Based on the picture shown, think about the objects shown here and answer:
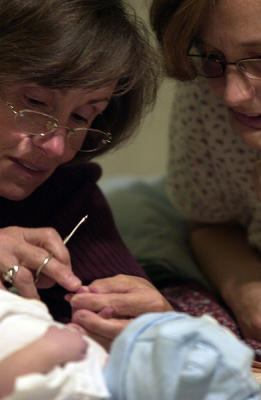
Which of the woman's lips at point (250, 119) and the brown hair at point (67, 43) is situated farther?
the woman's lips at point (250, 119)

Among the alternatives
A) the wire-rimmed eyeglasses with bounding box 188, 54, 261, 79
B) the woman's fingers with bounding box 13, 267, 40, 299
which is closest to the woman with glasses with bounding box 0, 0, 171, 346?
the woman's fingers with bounding box 13, 267, 40, 299

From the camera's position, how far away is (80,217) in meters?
1.42

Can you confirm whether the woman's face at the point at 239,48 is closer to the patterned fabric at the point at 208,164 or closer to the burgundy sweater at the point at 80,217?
the patterned fabric at the point at 208,164

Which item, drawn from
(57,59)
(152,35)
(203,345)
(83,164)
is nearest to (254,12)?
(152,35)

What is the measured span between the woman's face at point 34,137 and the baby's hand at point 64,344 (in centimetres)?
47

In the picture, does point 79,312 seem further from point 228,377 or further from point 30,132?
point 30,132

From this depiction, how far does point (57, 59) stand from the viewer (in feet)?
3.72

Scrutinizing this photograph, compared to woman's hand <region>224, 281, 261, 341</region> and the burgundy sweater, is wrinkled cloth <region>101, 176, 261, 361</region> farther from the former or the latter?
the burgundy sweater

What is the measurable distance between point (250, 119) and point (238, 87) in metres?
0.11

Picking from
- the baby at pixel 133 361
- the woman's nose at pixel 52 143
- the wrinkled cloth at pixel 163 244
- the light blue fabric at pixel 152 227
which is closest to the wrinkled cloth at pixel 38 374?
the baby at pixel 133 361

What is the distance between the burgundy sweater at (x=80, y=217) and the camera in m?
1.38

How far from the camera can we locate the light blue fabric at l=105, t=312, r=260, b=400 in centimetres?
80

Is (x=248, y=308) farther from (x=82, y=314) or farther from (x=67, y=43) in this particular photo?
(x=67, y=43)

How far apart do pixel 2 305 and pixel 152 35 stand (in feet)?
2.50
